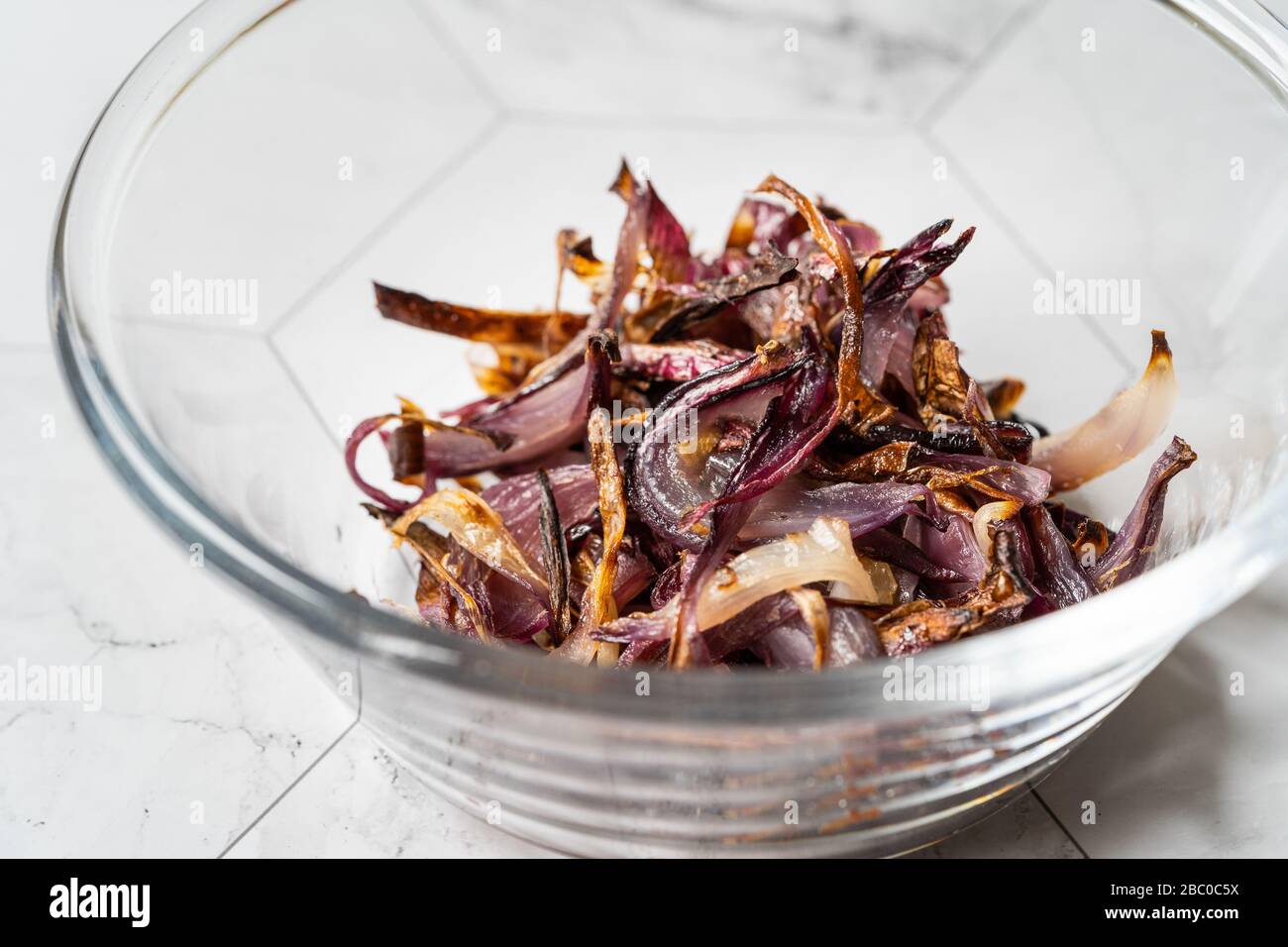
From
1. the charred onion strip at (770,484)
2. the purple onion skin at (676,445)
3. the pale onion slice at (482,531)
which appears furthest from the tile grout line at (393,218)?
the purple onion skin at (676,445)

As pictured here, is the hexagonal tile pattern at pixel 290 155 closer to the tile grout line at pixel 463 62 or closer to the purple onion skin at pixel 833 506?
the tile grout line at pixel 463 62

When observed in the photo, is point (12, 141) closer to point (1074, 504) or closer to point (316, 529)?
point (316, 529)

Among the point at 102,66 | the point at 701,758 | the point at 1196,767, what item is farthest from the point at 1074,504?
the point at 102,66

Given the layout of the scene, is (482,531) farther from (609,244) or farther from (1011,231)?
(1011,231)

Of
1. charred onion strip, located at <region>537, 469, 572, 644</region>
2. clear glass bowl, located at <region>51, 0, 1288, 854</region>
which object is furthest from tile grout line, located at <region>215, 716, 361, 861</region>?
charred onion strip, located at <region>537, 469, 572, 644</region>

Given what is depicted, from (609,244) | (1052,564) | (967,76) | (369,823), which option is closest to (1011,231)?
(967,76)

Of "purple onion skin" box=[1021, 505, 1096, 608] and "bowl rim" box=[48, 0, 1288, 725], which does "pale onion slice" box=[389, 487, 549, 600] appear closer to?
"bowl rim" box=[48, 0, 1288, 725]

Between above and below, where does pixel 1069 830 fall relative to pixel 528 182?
below
